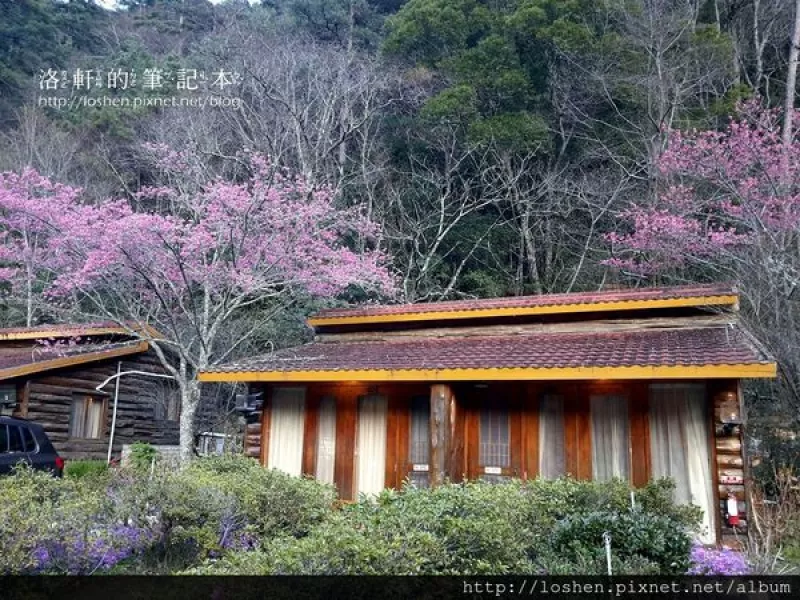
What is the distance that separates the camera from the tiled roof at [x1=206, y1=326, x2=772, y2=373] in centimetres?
786

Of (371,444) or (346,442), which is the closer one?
(371,444)

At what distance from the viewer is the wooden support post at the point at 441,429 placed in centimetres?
867

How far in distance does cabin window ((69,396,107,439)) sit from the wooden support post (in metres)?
11.0

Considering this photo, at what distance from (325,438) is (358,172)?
13.1m

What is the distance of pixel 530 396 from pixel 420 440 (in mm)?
1878

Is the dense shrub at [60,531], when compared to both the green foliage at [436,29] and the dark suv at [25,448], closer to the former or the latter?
the dark suv at [25,448]

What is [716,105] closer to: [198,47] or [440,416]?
[440,416]

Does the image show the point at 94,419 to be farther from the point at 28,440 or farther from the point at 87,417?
the point at 28,440

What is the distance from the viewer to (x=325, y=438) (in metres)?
10.2

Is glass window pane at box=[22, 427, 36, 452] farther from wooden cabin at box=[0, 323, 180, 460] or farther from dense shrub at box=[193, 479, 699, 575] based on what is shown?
dense shrub at box=[193, 479, 699, 575]

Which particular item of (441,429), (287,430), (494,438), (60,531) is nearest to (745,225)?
(494,438)

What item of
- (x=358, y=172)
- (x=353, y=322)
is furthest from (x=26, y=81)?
(x=353, y=322)

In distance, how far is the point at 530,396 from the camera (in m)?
9.17

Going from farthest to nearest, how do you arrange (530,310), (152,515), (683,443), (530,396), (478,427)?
(530,310) → (478,427) → (530,396) → (683,443) → (152,515)
